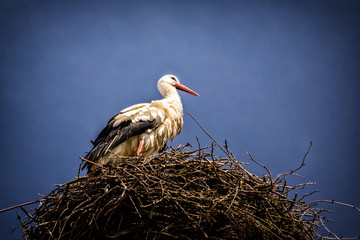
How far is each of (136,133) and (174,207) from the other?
3.15 ft

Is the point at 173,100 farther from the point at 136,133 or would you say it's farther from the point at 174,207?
the point at 174,207

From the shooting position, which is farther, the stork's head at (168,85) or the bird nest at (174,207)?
the stork's head at (168,85)

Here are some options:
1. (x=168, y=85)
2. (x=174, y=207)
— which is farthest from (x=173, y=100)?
(x=174, y=207)

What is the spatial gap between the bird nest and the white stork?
0.63m

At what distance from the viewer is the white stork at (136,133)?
2248mm

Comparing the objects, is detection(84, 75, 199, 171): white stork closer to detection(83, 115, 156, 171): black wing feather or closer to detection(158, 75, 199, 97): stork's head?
detection(83, 115, 156, 171): black wing feather

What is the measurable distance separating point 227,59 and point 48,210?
626 centimetres

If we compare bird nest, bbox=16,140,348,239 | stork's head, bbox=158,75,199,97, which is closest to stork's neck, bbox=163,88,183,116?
stork's head, bbox=158,75,199,97

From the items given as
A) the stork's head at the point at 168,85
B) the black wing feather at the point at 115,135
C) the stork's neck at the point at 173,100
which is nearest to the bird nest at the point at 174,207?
the black wing feather at the point at 115,135

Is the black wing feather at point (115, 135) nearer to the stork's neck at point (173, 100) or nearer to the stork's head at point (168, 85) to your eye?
the stork's neck at point (173, 100)

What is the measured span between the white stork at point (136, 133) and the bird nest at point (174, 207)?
627 mm

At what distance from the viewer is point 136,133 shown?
7.50ft

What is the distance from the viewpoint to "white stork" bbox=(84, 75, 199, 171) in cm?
225

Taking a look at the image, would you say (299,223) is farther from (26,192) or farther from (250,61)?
(250,61)
